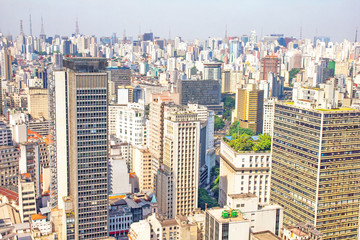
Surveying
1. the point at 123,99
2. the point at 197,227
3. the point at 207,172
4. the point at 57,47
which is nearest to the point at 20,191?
the point at 197,227

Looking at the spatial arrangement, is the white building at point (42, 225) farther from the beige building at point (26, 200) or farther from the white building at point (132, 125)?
the white building at point (132, 125)

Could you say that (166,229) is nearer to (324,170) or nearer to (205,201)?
(324,170)

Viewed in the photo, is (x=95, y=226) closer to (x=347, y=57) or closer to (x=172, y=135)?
(x=172, y=135)


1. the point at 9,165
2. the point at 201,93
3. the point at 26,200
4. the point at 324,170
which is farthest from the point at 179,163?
the point at 201,93

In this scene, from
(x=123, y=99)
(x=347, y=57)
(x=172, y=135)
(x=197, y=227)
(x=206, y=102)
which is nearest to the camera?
(x=197, y=227)

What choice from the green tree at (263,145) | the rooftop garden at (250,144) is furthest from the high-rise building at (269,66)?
the green tree at (263,145)

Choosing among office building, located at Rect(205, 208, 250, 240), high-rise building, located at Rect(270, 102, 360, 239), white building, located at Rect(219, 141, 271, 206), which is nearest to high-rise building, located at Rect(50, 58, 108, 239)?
office building, located at Rect(205, 208, 250, 240)

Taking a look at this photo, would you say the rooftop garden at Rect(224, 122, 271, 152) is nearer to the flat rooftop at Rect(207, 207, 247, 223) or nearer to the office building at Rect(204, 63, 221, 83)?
the flat rooftop at Rect(207, 207, 247, 223)
